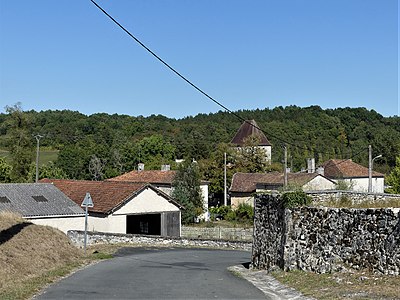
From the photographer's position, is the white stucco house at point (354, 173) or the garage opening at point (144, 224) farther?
the white stucco house at point (354, 173)

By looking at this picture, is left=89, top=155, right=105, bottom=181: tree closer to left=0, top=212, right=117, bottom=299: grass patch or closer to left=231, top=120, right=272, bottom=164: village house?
left=231, top=120, right=272, bottom=164: village house

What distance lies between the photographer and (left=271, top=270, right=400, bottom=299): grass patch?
37.9 ft

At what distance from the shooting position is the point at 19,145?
63250 millimetres

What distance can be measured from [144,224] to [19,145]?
1054 inches

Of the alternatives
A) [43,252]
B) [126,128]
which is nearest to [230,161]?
[126,128]

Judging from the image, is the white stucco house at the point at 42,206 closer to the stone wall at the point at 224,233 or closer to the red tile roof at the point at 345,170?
the stone wall at the point at 224,233

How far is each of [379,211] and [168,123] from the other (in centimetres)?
12251

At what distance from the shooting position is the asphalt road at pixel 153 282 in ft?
41.3

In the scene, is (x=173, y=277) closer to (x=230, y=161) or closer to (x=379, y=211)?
(x=379, y=211)

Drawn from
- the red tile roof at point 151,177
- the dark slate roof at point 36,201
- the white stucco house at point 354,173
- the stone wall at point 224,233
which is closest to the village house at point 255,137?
the white stucco house at point 354,173

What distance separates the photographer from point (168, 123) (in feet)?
444

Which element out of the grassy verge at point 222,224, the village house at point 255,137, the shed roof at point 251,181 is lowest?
the grassy verge at point 222,224

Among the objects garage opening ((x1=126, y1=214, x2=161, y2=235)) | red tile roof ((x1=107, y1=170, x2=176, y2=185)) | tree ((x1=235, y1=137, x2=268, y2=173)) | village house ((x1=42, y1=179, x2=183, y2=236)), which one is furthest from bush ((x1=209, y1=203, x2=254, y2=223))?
village house ((x1=42, y1=179, x2=183, y2=236))

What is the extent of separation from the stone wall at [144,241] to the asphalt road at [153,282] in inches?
333
